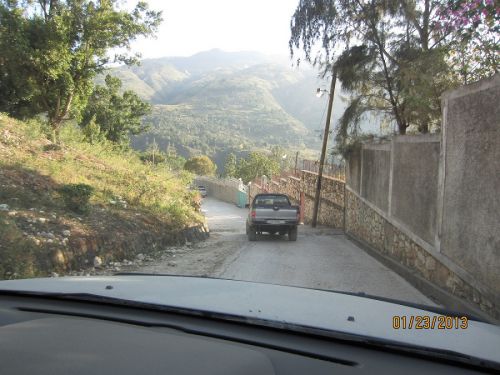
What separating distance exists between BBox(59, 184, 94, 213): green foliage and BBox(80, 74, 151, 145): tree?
54.9 ft

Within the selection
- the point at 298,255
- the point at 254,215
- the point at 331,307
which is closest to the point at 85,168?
the point at 254,215

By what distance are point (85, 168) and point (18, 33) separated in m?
6.76

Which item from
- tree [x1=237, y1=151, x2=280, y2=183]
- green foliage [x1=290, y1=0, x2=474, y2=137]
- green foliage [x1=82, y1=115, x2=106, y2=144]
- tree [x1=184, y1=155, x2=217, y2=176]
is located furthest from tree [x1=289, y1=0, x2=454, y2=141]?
tree [x1=184, y1=155, x2=217, y2=176]

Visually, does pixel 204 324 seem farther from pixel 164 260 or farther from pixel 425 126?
pixel 425 126

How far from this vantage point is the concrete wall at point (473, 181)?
221 inches

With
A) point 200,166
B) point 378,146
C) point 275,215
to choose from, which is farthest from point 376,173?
point 200,166

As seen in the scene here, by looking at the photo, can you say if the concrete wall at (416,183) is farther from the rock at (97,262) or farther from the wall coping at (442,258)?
the rock at (97,262)

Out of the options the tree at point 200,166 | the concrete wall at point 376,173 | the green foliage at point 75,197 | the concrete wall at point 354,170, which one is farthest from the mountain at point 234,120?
the green foliage at point 75,197

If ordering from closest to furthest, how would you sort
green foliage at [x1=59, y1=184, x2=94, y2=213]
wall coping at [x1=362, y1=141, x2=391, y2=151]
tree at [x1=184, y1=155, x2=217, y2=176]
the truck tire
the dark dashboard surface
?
the dark dashboard surface → green foliage at [x1=59, y1=184, x2=94, y2=213] → wall coping at [x1=362, y1=141, x2=391, y2=151] → the truck tire → tree at [x1=184, y1=155, x2=217, y2=176]

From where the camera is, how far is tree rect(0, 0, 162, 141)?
1812 cm

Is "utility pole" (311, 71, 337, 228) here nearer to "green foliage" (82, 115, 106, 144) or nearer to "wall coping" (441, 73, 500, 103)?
"green foliage" (82, 115, 106, 144)

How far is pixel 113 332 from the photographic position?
78.9 inches

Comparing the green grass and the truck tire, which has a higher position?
the green grass

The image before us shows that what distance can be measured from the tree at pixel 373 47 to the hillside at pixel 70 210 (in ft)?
24.0
